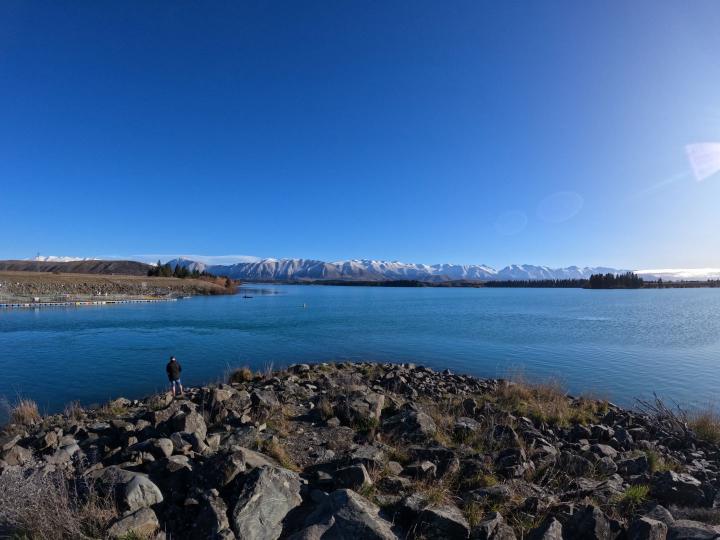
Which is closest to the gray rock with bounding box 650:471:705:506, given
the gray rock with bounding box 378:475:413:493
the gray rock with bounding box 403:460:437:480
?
the gray rock with bounding box 403:460:437:480

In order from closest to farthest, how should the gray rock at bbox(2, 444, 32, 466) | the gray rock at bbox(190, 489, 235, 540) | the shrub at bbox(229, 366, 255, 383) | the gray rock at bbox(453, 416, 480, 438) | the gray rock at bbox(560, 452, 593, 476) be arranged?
the gray rock at bbox(190, 489, 235, 540)
the gray rock at bbox(2, 444, 32, 466)
the gray rock at bbox(560, 452, 593, 476)
the gray rock at bbox(453, 416, 480, 438)
the shrub at bbox(229, 366, 255, 383)

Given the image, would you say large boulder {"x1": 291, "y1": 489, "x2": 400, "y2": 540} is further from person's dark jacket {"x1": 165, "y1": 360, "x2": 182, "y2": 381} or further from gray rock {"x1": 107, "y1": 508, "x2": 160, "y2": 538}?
person's dark jacket {"x1": 165, "y1": 360, "x2": 182, "y2": 381}

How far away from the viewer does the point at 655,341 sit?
3359 centimetres

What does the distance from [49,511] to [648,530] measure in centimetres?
740

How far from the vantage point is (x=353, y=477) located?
6.45 metres

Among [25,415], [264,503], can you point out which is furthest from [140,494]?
[25,415]

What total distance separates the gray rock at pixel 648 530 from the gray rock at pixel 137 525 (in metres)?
5.99

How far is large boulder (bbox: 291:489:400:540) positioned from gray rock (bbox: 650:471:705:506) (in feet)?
16.2

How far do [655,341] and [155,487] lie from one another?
39.7 meters

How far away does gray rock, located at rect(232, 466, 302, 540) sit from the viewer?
5.11m

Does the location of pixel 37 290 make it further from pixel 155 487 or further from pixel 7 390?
pixel 155 487

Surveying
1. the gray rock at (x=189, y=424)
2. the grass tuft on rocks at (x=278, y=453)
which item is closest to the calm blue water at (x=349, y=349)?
the gray rock at (x=189, y=424)

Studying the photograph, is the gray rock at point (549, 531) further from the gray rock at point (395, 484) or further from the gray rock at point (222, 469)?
the gray rock at point (222, 469)

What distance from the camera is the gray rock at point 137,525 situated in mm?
4808
